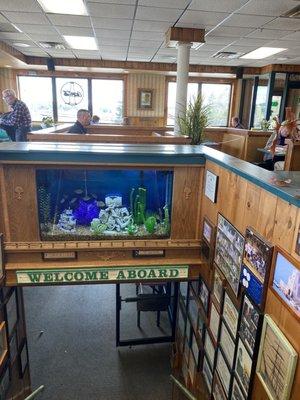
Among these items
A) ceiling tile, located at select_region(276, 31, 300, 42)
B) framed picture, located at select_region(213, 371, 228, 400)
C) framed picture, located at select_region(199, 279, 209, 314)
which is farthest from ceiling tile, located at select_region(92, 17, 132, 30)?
framed picture, located at select_region(213, 371, 228, 400)

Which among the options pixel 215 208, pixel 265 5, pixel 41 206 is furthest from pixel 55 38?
pixel 215 208

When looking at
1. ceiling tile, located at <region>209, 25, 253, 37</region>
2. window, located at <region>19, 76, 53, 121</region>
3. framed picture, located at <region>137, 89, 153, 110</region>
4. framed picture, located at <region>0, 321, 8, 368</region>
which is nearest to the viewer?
framed picture, located at <region>0, 321, 8, 368</region>

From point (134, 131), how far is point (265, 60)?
3.73 meters

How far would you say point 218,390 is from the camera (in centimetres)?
199

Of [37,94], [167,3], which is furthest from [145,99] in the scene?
[167,3]

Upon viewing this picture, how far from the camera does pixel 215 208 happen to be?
1976 mm

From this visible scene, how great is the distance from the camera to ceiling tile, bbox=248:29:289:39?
4.40 m

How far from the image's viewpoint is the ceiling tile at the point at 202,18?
375 cm

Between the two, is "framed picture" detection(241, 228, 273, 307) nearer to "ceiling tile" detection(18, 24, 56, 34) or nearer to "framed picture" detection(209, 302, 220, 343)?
"framed picture" detection(209, 302, 220, 343)

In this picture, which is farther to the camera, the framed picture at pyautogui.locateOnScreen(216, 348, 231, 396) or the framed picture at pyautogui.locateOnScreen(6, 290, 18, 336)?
the framed picture at pyautogui.locateOnScreen(6, 290, 18, 336)

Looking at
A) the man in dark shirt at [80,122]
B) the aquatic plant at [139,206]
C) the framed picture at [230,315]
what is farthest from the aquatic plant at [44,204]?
the man in dark shirt at [80,122]

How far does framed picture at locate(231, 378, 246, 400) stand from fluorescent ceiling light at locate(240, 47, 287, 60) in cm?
560

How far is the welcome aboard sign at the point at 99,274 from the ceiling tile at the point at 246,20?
3255mm

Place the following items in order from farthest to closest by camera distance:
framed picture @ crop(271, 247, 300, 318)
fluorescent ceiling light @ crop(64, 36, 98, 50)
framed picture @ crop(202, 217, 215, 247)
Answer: fluorescent ceiling light @ crop(64, 36, 98, 50) → framed picture @ crop(202, 217, 215, 247) → framed picture @ crop(271, 247, 300, 318)
